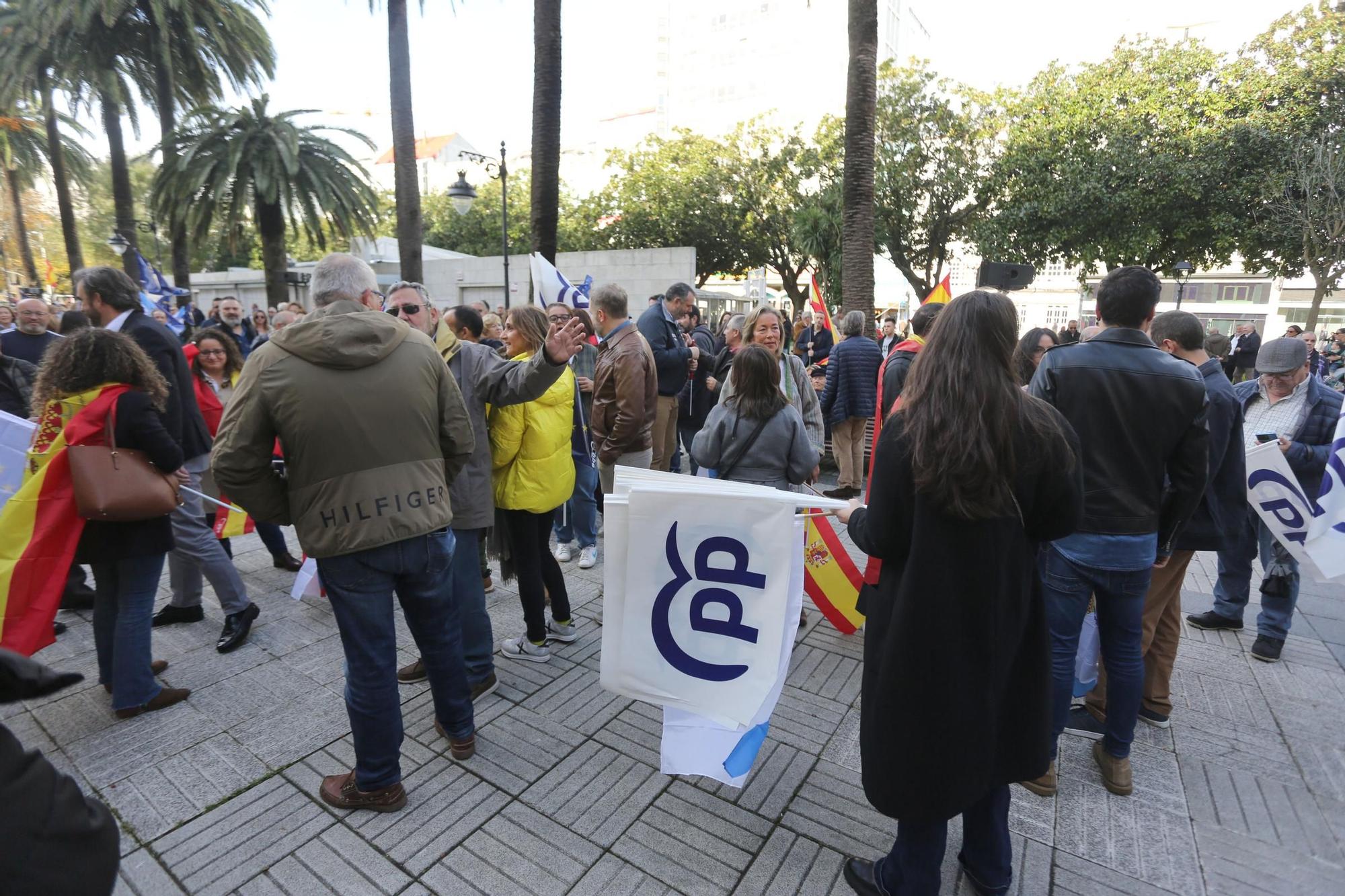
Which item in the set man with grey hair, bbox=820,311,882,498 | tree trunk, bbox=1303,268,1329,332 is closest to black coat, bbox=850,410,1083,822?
man with grey hair, bbox=820,311,882,498

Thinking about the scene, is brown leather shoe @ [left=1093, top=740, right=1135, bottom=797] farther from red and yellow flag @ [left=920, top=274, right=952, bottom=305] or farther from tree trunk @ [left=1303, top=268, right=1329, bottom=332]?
tree trunk @ [left=1303, top=268, right=1329, bottom=332]

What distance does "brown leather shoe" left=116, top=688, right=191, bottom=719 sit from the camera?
3.25 metres

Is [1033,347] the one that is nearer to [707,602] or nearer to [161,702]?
[707,602]

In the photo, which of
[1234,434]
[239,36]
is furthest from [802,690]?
[239,36]

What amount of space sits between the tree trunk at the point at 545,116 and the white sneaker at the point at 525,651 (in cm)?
605

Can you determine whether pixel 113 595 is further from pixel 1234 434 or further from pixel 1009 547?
pixel 1234 434

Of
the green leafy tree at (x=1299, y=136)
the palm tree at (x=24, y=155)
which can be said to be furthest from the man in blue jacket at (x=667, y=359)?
the palm tree at (x=24, y=155)

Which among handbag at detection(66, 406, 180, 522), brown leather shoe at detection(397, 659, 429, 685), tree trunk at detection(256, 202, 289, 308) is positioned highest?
tree trunk at detection(256, 202, 289, 308)

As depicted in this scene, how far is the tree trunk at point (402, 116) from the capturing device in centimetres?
1116

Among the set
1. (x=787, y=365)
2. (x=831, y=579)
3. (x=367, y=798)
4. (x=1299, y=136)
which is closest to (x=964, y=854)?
(x=831, y=579)

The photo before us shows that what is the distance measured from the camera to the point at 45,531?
3.09 meters

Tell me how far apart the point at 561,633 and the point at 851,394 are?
444 cm

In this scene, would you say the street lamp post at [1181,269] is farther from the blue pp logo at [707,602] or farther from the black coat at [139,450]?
the black coat at [139,450]

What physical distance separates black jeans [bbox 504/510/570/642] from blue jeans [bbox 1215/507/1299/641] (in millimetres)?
3819
